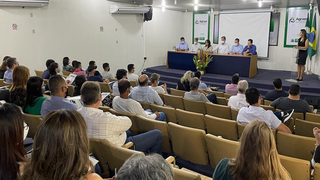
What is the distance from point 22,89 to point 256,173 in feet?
10.9

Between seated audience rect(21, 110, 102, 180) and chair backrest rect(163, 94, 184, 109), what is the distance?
352cm

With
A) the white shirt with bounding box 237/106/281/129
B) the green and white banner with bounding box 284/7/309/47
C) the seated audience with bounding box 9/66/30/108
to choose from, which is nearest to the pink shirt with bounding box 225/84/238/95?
the white shirt with bounding box 237/106/281/129

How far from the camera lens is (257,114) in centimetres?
327

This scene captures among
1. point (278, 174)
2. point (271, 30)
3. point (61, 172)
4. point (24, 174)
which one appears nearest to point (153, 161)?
point (61, 172)

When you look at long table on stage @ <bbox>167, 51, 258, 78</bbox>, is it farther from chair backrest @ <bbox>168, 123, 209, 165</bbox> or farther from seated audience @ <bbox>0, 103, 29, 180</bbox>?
seated audience @ <bbox>0, 103, 29, 180</bbox>

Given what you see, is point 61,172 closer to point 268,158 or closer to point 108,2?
point 268,158

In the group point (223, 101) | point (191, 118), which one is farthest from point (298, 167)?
point (223, 101)

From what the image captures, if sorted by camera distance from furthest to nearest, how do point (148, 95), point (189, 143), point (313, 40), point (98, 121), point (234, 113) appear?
point (313, 40)
point (148, 95)
point (234, 113)
point (189, 143)
point (98, 121)

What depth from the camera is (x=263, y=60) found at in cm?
1123

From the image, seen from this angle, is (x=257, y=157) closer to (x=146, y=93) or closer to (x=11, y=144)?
(x=11, y=144)

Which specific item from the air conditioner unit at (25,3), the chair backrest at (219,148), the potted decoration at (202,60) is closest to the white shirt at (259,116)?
the chair backrest at (219,148)

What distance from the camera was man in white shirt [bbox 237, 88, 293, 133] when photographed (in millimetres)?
3191

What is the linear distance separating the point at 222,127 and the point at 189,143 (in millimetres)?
710

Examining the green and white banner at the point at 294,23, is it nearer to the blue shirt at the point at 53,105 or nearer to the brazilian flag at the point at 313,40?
the brazilian flag at the point at 313,40
